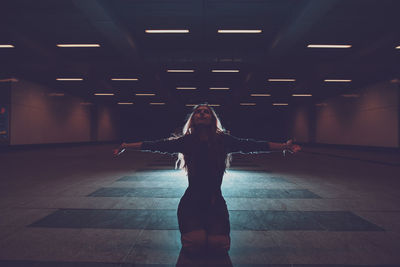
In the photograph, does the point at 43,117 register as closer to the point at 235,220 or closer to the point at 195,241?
the point at 235,220

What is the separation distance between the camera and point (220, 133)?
9.59ft

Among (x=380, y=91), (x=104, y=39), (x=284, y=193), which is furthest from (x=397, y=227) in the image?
(x=380, y=91)

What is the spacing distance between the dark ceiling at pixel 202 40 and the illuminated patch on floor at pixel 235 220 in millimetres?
6534

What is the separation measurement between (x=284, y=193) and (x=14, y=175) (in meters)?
7.75

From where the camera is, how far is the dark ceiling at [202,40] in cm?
871

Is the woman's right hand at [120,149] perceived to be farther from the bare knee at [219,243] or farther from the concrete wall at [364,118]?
the concrete wall at [364,118]

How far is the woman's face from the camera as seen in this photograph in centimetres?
279

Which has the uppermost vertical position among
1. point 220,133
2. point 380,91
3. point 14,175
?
point 380,91

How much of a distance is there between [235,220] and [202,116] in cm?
189

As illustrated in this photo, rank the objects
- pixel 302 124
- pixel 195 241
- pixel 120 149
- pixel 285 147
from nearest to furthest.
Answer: pixel 195 241, pixel 285 147, pixel 120 149, pixel 302 124

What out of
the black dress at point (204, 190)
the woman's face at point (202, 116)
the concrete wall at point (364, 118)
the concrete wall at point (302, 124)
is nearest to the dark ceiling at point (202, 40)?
the concrete wall at point (364, 118)

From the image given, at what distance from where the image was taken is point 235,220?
3.84 metres

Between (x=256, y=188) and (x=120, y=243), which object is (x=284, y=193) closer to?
(x=256, y=188)

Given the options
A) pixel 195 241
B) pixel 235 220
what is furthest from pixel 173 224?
pixel 195 241
